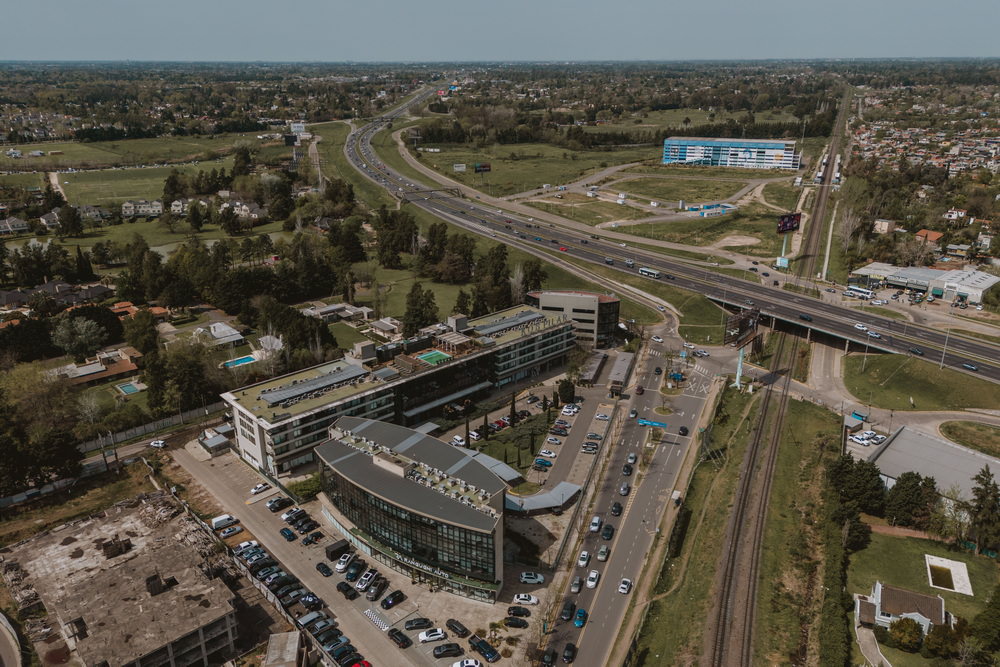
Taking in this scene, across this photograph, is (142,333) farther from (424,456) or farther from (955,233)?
(955,233)

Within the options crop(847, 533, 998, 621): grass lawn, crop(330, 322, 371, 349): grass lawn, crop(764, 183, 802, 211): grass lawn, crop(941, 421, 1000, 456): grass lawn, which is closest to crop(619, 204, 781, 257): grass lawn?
crop(764, 183, 802, 211): grass lawn

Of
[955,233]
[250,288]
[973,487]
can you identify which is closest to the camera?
[973,487]

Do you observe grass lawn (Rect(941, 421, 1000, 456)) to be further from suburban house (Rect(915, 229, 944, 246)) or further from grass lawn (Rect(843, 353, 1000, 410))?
suburban house (Rect(915, 229, 944, 246))

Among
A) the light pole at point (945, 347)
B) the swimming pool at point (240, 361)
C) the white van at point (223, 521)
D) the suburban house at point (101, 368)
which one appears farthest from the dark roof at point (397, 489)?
the light pole at point (945, 347)

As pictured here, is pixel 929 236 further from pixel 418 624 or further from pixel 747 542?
pixel 418 624

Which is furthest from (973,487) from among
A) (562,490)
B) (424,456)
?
(424,456)

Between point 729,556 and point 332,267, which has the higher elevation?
point 332,267
